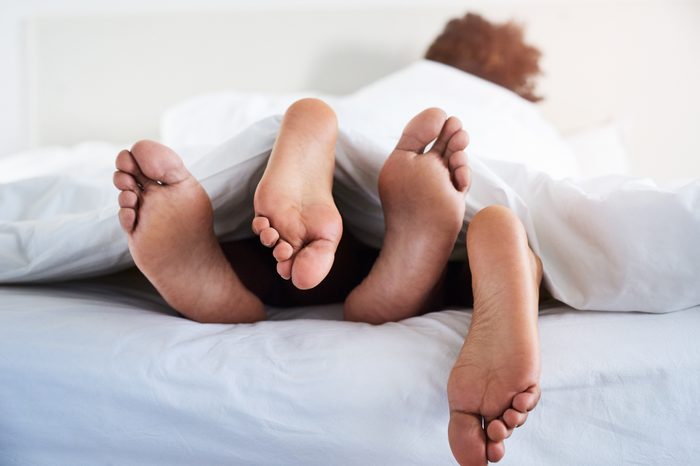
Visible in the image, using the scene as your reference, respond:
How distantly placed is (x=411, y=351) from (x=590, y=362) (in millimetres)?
160

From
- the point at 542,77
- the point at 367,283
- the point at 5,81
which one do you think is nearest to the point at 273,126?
the point at 367,283

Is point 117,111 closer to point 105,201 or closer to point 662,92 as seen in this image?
point 105,201

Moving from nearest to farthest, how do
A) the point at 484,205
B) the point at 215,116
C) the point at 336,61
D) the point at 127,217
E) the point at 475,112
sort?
the point at 127,217 < the point at 484,205 < the point at 475,112 < the point at 215,116 < the point at 336,61

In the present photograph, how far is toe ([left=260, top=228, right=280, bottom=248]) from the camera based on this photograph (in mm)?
536

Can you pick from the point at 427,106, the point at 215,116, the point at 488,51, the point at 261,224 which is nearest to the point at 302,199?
the point at 261,224

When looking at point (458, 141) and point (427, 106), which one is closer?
point (458, 141)

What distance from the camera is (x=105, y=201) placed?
2.85 feet

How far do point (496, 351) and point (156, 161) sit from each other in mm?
363


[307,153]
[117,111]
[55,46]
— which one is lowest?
[117,111]

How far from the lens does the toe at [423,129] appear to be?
64cm

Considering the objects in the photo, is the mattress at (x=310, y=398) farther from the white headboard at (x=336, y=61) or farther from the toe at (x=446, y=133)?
the white headboard at (x=336, y=61)

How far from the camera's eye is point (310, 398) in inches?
21.0

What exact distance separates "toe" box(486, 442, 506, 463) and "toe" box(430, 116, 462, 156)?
0.31 metres

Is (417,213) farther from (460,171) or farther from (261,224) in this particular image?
(261,224)
